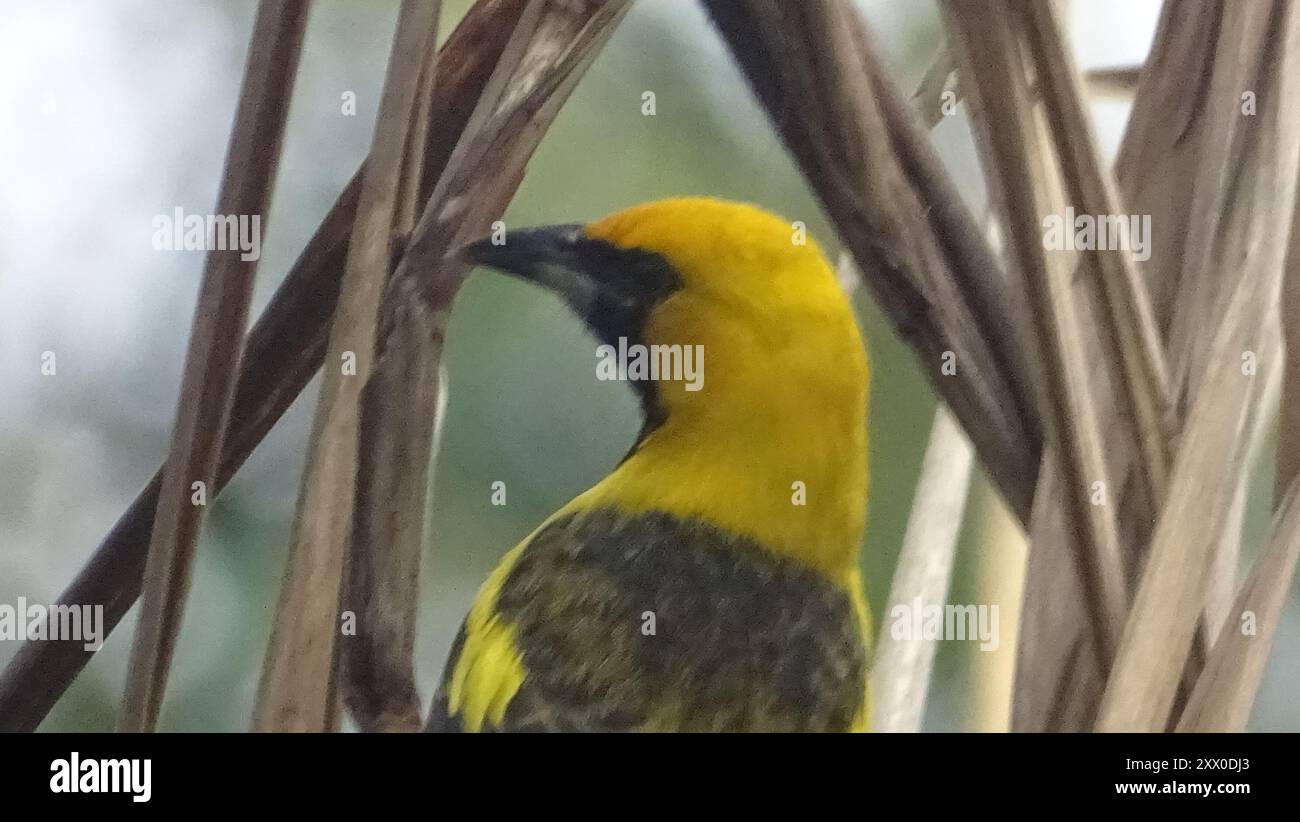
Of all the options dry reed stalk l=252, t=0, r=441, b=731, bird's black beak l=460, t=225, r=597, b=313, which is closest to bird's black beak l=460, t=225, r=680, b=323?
bird's black beak l=460, t=225, r=597, b=313

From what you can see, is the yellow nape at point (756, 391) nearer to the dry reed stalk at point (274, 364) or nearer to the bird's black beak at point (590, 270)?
the bird's black beak at point (590, 270)

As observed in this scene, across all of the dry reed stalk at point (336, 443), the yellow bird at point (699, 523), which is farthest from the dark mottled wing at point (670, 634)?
the dry reed stalk at point (336, 443)

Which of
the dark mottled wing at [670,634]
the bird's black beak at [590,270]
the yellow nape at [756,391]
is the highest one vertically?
the bird's black beak at [590,270]

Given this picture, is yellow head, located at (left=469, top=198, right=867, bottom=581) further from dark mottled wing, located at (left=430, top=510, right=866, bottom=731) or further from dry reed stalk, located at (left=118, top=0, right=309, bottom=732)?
dry reed stalk, located at (left=118, top=0, right=309, bottom=732)
